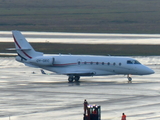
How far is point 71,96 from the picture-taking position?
4516 cm

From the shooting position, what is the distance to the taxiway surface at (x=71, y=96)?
36.8 metres

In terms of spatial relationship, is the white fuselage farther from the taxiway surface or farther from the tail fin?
the tail fin

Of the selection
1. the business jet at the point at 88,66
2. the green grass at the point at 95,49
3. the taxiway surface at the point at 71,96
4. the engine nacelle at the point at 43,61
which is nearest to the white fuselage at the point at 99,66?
the business jet at the point at 88,66

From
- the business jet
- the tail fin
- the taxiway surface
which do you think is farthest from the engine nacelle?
the taxiway surface

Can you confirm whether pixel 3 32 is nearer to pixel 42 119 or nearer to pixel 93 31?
pixel 93 31

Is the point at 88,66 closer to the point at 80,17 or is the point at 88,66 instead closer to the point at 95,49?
the point at 95,49

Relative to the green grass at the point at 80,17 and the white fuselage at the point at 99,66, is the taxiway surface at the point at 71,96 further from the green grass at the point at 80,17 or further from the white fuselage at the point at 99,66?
the green grass at the point at 80,17

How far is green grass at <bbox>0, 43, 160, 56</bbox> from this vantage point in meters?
A: 82.0

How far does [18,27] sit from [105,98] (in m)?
79.3

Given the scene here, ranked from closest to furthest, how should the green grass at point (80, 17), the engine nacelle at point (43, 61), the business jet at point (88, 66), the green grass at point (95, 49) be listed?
the business jet at point (88, 66) → the engine nacelle at point (43, 61) → the green grass at point (95, 49) → the green grass at point (80, 17)

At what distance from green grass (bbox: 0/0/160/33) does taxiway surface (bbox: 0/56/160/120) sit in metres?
58.8

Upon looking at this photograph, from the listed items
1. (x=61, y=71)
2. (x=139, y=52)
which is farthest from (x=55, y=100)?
(x=139, y=52)

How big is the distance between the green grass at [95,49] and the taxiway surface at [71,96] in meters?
17.9

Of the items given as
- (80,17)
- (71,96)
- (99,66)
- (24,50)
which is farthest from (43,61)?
(80,17)
